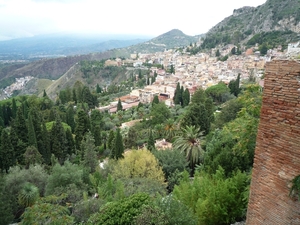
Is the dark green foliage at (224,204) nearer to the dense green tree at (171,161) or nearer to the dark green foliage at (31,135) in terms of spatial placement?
the dense green tree at (171,161)

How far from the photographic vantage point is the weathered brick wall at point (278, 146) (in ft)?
14.5

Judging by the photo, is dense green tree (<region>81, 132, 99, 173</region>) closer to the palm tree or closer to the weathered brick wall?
the palm tree

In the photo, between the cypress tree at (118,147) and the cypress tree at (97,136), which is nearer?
the cypress tree at (118,147)

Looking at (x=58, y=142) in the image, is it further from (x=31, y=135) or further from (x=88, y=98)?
(x=88, y=98)

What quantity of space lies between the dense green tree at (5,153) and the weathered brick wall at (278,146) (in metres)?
23.6

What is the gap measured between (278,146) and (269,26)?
117536mm

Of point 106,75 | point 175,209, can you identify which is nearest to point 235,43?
point 106,75

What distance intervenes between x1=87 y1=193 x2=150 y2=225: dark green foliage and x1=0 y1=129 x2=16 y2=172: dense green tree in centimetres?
1800

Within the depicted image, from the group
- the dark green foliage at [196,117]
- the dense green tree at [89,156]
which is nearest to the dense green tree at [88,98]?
the dark green foliage at [196,117]

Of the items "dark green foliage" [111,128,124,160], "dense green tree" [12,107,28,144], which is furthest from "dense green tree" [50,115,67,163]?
"dark green foliage" [111,128,124,160]

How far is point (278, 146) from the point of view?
4.71 meters

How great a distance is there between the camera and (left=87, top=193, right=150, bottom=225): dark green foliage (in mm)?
8234

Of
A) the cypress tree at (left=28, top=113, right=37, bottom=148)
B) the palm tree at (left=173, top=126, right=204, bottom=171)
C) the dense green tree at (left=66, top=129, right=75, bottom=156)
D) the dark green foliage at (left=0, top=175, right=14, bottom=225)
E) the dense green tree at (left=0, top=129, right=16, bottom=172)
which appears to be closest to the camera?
the dark green foliage at (left=0, top=175, right=14, bottom=225)

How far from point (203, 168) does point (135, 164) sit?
16.8ft
